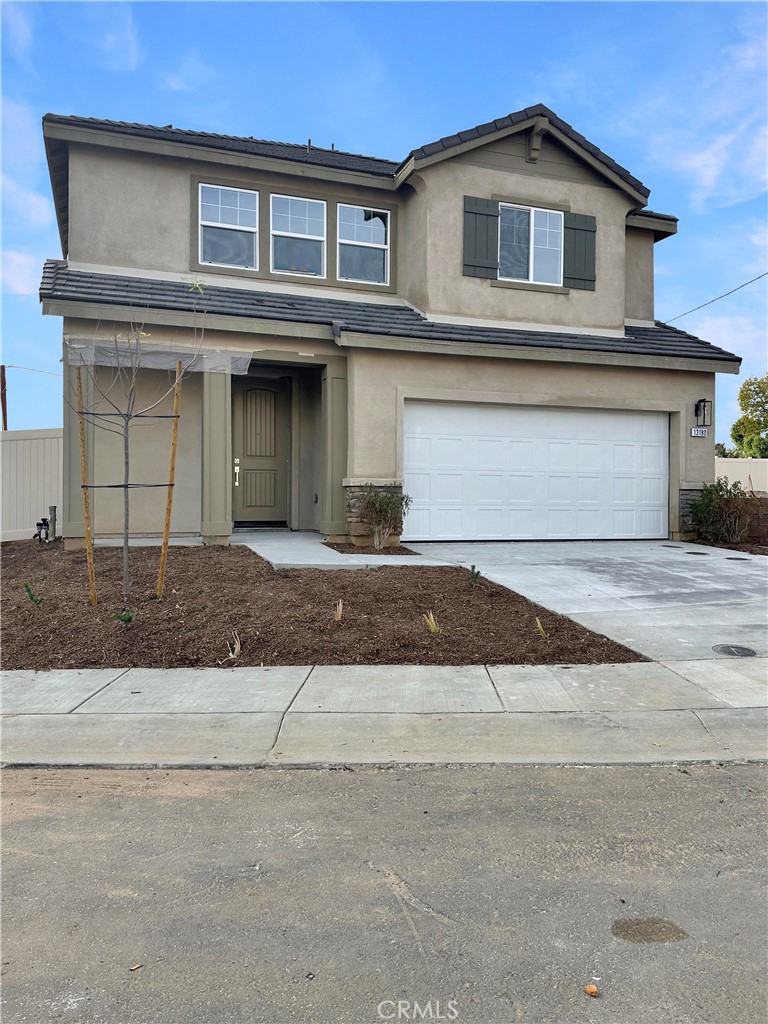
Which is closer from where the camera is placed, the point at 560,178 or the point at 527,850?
the point at 527,850

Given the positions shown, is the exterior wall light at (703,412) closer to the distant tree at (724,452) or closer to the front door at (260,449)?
the front door at (260,449)

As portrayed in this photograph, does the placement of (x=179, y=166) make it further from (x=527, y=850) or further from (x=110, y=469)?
(x=527, y=850)

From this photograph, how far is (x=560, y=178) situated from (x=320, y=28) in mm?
5036

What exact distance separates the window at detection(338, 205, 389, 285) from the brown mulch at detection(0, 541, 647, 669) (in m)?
6.67

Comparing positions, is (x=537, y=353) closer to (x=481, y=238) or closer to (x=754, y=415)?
(x=481, y=238)

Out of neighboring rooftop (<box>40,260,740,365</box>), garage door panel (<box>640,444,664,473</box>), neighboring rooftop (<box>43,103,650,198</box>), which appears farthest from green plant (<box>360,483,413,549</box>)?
neighboring rooftop (<box>43,103,650,198</box>)

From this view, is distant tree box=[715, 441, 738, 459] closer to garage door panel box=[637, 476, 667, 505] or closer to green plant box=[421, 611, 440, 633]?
garage door panel box=[637, 476, 667, 505]

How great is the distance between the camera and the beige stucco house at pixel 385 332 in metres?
11.7

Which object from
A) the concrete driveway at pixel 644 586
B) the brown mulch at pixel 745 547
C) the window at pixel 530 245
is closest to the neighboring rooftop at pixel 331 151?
the window at pixel 530 245

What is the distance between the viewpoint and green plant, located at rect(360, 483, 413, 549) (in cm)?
1154

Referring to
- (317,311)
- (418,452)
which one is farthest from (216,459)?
(418,452)

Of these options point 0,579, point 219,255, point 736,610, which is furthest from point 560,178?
point 0,579

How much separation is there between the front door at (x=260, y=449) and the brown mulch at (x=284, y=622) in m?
4.45

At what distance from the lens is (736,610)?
7938 millimetres
